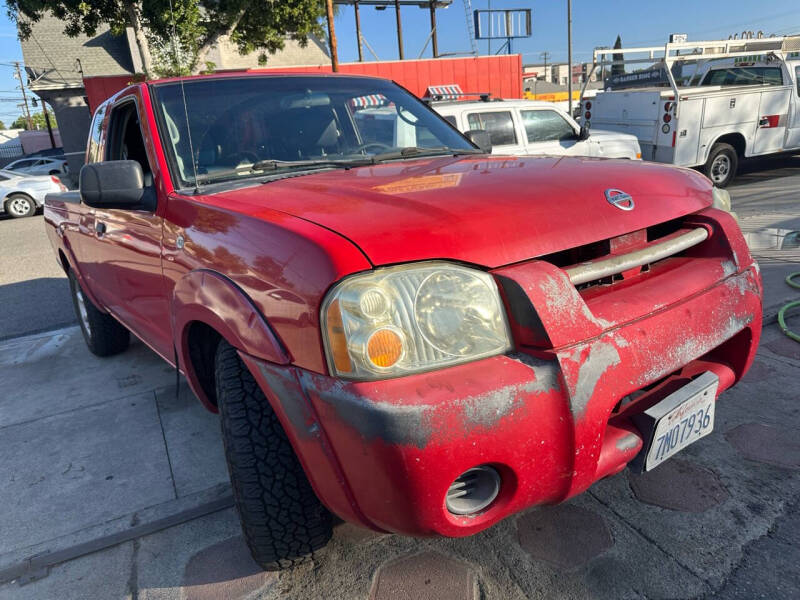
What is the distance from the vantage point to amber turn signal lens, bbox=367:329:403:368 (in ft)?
4.79

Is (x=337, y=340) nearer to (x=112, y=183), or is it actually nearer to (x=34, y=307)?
(x=112, y=183)

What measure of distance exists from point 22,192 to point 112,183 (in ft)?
48.7

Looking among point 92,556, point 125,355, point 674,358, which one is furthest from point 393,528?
point 125,355

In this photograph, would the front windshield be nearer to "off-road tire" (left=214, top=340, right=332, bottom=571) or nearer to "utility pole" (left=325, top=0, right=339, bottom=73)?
"off-road tire" (left=214, top=340, right=332, bottom=571)

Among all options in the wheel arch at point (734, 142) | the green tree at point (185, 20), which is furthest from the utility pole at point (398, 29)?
the wheel arch at point (734, 142)

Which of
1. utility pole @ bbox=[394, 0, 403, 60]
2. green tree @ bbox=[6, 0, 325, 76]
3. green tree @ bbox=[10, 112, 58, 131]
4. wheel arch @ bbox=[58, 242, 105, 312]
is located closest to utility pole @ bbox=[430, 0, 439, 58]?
utility pole @ bbox=[394, 0, 403, 60]

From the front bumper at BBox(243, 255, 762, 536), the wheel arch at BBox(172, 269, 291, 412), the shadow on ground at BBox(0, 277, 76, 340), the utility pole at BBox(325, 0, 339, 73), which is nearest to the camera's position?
the front bumper at BBox(243, 255, 762, 536)

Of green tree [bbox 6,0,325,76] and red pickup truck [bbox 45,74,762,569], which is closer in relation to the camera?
A: red pickup truck [bbox 45,74,762,569]

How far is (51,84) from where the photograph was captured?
2395 centimetres

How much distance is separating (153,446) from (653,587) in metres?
2.39

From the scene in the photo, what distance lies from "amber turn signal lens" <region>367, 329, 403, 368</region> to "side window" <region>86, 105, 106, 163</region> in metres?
2.78

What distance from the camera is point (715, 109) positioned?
9.16 metres

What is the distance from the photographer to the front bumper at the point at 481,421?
1.43 m

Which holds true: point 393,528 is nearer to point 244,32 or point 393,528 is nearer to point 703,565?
point 703,565
